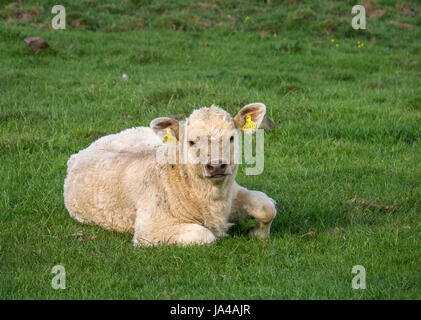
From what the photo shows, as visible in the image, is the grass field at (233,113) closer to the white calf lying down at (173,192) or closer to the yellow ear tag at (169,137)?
the white calf lying down at (173,192)

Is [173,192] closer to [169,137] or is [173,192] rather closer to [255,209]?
[169,137]

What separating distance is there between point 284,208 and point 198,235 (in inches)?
57.2

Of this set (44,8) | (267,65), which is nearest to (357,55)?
(267,65)

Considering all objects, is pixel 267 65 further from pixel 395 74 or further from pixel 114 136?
pixel 114 136

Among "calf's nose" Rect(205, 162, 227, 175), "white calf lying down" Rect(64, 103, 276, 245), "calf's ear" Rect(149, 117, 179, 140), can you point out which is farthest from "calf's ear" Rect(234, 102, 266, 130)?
"calf's nose" Rect(205, 162, 227, 175)

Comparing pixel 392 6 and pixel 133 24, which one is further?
pixel 392 6

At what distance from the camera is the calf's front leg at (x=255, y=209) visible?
664 cm

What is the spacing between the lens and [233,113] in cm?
1129

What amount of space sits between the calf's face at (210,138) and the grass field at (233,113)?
2.50 feet

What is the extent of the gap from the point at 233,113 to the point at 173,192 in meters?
4.63

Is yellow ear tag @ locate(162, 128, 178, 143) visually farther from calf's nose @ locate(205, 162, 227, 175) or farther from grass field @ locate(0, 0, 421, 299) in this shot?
grass field @ locate(0, 0, 421, 299)

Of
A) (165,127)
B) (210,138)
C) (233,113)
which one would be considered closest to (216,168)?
(210,138)

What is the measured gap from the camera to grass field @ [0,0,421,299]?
5688 millimetres

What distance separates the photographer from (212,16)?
19.2 meters
